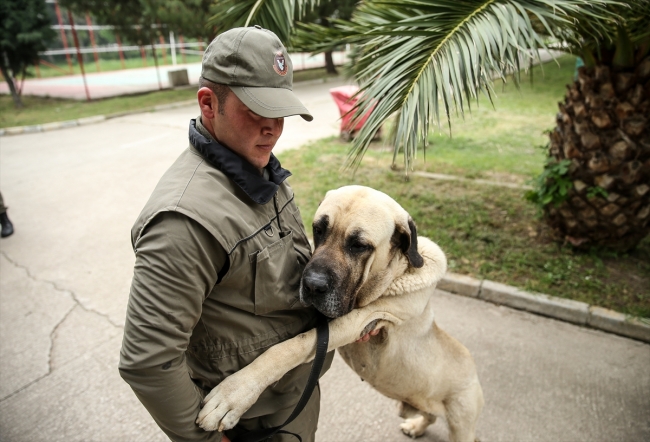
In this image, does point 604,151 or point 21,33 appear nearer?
point 604,151

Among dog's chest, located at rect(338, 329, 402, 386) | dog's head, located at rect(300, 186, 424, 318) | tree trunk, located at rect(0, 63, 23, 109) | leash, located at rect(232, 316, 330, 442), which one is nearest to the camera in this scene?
leash, located at rect(232, 316, 330, 442)

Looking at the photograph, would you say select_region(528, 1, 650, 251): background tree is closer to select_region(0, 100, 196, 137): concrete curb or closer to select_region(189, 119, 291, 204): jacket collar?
select_region(189, 119, 291, 204): jacket collar

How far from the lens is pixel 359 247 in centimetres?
209

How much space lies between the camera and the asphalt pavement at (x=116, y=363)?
3188 mm

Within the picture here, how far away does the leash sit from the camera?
1783 millimetres

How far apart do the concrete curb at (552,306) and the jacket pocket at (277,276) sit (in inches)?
132

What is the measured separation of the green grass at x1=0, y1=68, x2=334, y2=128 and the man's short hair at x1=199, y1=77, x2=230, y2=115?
14626mm

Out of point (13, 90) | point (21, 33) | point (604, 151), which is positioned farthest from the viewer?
point (13, 90)

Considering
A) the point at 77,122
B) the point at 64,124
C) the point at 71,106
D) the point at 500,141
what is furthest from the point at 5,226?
the point at 71,106

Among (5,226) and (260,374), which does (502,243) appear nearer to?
(260,374)

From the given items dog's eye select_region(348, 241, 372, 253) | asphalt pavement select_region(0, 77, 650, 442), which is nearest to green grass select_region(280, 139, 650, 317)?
asphalt pavement select_region(0, 77, 650, 442)

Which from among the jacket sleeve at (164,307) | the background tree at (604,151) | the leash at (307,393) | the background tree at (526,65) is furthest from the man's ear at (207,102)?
the background tree at (604,151)

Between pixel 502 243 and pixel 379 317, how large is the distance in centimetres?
375

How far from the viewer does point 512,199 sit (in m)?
6.50
